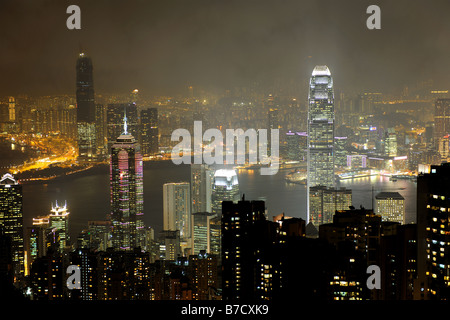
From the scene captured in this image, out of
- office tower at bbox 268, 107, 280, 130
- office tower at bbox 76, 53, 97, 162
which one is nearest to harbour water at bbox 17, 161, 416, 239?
office tower at bbox 76, 53, 97, 162

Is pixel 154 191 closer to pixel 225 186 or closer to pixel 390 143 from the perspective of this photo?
pixel 225 186

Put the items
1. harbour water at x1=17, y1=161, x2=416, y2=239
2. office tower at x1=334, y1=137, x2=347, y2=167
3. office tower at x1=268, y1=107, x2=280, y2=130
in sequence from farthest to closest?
office tower at x1=334, y1=137, x2=347, y2=167 < office tower at x1=268, y1=107, x2=280, y2=130 < harbour water at x1=17, y1=161, x2=416, y2=239

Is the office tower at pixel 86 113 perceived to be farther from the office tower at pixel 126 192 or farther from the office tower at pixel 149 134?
the office tower at pixel 149 134

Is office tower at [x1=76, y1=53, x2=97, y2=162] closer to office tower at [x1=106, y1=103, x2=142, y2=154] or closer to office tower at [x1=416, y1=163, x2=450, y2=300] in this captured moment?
office tower at [x1=106, y1=103, x2=142, y2=154]

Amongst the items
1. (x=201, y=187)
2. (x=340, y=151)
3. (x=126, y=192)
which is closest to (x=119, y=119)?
(x=126, y=192)

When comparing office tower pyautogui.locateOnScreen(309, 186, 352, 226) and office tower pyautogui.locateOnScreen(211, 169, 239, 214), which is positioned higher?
office tower pyautogui.locateOnScreen(211, 169, 239, 214)

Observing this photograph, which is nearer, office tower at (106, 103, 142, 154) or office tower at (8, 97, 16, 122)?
office tower at (8, 97, 16, 122)

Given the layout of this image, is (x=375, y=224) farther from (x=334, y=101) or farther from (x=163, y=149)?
(x=334, y=101)
